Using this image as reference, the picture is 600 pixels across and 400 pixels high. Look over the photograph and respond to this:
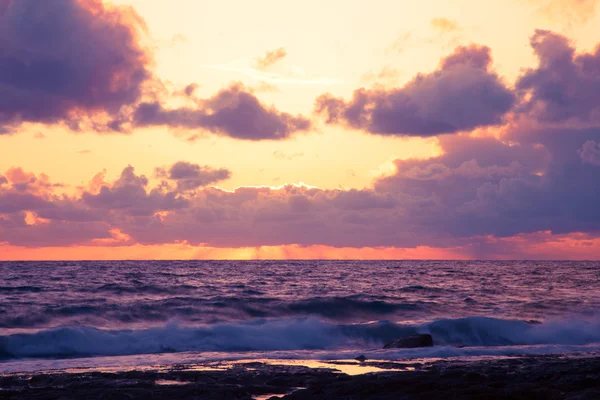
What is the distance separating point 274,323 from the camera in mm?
35656

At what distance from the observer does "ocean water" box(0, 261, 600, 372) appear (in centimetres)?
2678

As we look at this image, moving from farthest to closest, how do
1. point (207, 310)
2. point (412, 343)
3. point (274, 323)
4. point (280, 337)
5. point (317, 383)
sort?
point (207, 310) < point (274, 323) < point (280, 337) < point (412, 343) < point (317, 383)

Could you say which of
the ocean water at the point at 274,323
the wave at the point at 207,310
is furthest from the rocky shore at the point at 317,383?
the wave at the point at 207,310

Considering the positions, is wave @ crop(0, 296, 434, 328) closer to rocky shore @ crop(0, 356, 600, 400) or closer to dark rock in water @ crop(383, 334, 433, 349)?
dark rock in water @ crop(383, 334, 433, 349)

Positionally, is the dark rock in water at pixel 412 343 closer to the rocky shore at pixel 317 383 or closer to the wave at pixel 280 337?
the wave at pixel 280 337

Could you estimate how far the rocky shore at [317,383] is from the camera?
14.6m

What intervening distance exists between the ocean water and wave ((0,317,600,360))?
55mm

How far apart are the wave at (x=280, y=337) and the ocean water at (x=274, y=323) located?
55 millimetres

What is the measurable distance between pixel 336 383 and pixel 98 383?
20.9 ft

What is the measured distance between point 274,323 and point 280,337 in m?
3.40

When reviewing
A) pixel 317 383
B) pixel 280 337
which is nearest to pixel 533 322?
pixel 280 337

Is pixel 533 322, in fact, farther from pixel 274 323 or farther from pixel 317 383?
pixel 317 383

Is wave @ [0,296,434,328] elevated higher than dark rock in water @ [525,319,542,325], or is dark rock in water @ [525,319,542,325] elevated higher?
wave @ [0,296,434,328]

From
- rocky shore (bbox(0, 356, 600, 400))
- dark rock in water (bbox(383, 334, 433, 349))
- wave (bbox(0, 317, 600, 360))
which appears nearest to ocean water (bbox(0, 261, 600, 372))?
wave (bbox(0, 317, 600, 360))
